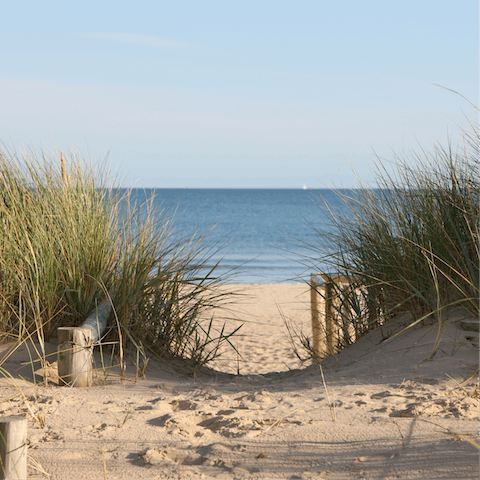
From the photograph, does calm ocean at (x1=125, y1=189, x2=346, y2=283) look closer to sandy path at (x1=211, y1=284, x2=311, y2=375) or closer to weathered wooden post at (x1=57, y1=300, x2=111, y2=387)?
sandy path at (x1=211, y1=284, x2=311, y2=375)

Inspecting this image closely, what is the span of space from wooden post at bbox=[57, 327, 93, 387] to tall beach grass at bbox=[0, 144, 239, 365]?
0.24 m

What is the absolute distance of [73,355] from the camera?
3.20 meters

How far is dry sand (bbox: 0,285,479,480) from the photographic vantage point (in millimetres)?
2064

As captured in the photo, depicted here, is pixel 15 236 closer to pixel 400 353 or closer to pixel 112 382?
pixel 112 382

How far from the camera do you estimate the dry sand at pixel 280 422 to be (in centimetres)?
206

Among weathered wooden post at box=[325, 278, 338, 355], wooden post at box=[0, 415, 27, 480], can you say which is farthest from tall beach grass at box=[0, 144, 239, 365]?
wooden post at box=[0, 415, 27, 480]

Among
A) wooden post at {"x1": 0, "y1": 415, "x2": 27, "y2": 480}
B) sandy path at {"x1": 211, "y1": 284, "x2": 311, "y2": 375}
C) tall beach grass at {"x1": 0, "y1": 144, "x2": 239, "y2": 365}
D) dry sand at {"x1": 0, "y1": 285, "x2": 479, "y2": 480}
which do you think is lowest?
sandy path at {"x1": 211, "y1": 284, "x2": 311, "y2": 375}

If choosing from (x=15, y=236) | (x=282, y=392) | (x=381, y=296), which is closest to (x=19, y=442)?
(x=282, y=392)

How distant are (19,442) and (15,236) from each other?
88.4 inches

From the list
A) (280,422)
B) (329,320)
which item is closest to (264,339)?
(329,320)

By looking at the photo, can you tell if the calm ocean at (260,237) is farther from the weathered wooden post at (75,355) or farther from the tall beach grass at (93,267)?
the weathered wooden post at (75,355)

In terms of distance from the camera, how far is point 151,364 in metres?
3.78

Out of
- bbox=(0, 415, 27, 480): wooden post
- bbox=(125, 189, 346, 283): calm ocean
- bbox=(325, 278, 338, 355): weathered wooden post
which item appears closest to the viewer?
bbox=(0, 415, 27, 480): wooden post

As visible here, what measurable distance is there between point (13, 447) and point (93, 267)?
2005mm
